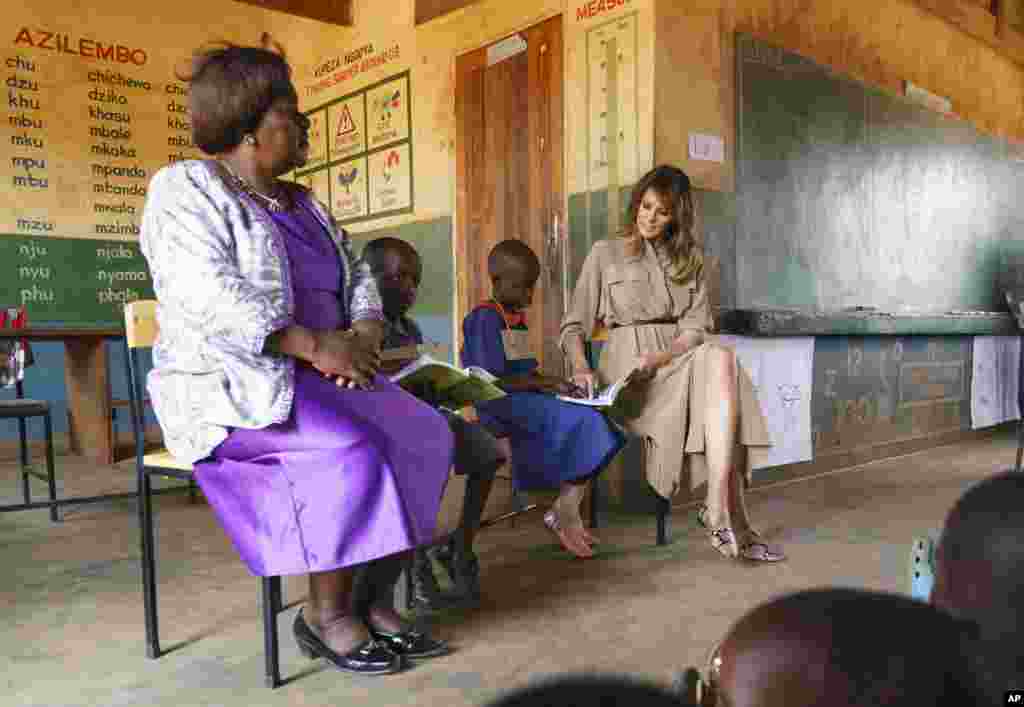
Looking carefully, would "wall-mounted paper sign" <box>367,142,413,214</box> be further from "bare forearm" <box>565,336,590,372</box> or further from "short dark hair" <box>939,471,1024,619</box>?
"short dark hair" <box>939,471,1024,619</box>

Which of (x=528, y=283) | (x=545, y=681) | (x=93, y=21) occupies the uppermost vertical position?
(x=93, y=21)

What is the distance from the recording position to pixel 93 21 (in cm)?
545

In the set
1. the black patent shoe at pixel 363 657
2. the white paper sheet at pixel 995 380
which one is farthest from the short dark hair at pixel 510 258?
the white paper sheet at pixel 995 380

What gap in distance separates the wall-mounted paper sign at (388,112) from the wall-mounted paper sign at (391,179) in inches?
3.3

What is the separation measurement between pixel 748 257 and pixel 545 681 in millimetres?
3657

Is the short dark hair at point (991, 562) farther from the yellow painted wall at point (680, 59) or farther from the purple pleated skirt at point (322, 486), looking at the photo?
the yellow painted wall at point (680, 59)

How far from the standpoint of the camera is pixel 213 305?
157cm

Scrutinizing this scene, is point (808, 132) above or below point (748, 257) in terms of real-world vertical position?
above

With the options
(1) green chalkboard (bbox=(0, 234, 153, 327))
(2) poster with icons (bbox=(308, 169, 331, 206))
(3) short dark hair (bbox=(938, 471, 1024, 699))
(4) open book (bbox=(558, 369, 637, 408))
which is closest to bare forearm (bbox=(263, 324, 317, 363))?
(4) open book (bbox=(558, 369, 637, 408))

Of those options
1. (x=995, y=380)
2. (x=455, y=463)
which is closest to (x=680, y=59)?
(x=455, y=463)

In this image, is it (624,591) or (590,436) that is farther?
(590,436)

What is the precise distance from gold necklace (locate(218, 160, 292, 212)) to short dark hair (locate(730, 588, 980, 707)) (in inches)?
58.9

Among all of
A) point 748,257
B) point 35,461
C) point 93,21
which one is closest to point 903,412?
point 748,257

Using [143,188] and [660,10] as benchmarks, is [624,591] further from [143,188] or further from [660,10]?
[143,188]
